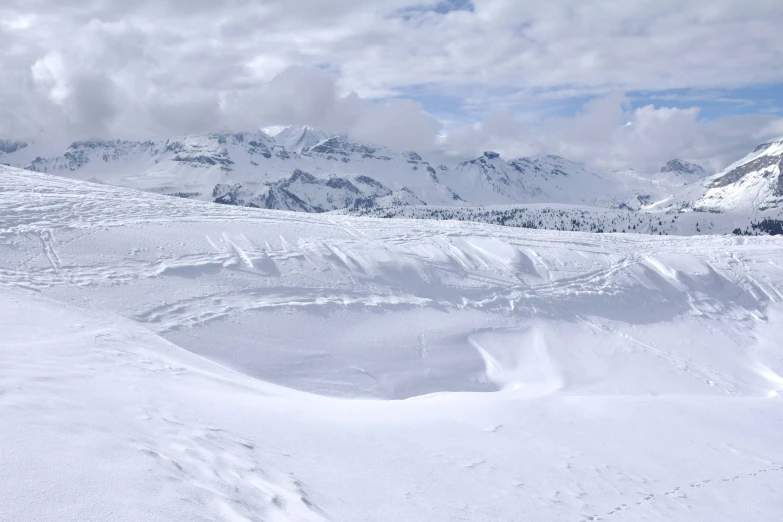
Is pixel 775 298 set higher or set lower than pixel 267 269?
lower

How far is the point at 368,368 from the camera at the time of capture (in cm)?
1658

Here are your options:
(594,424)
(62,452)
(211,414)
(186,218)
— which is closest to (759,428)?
(594,424)

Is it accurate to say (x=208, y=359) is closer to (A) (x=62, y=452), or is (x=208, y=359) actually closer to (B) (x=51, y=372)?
(B) (x=51, y=372)

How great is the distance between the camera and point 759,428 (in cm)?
1414

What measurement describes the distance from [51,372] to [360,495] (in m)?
5.82

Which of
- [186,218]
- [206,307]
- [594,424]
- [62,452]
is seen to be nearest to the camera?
[62,452]

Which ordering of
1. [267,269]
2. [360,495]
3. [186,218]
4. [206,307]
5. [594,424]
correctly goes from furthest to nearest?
[186,218] → [267,269] → [206,307] → [594,424] → [360,495]

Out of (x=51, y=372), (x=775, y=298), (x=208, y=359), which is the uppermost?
(x=51, y=372)

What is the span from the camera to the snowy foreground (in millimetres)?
6676

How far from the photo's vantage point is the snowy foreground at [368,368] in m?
6.68

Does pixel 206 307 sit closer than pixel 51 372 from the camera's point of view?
No

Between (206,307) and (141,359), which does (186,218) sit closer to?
(206,307)

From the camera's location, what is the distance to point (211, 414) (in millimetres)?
8789

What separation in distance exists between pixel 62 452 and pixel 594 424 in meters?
11.1
